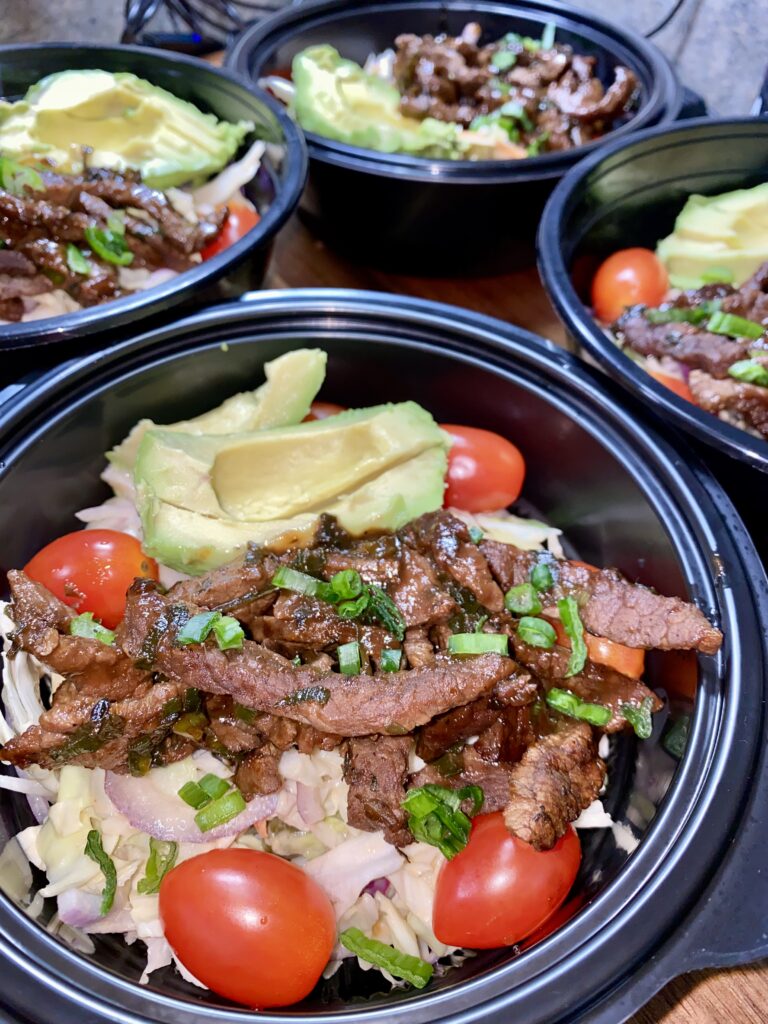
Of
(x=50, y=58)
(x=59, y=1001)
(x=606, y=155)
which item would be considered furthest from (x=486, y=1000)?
(x=50, y=58)

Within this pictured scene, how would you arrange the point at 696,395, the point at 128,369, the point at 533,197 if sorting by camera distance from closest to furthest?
the point at 128,369 → the point at 696,395 → the point at 533,197

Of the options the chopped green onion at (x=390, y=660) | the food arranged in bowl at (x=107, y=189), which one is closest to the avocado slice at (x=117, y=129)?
the food arranged in bowl at (x=107, y=189)

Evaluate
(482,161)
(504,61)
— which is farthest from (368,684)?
(504,61)

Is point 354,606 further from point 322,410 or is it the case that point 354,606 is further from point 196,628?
point 322,410

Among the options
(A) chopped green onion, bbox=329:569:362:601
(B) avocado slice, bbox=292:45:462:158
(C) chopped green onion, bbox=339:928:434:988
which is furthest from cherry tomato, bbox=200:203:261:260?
(C) chopped green onion, bbox=339:928:434:988

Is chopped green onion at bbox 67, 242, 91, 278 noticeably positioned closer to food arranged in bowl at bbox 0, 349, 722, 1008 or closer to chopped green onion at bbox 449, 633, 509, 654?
food arranged in bowl at bbox 0, 349, 722, 1008

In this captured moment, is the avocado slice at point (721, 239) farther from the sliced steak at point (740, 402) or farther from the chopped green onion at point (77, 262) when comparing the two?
the chopped green onion at point (77, 262)

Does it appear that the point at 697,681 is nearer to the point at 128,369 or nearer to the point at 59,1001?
the point at 59,1001
